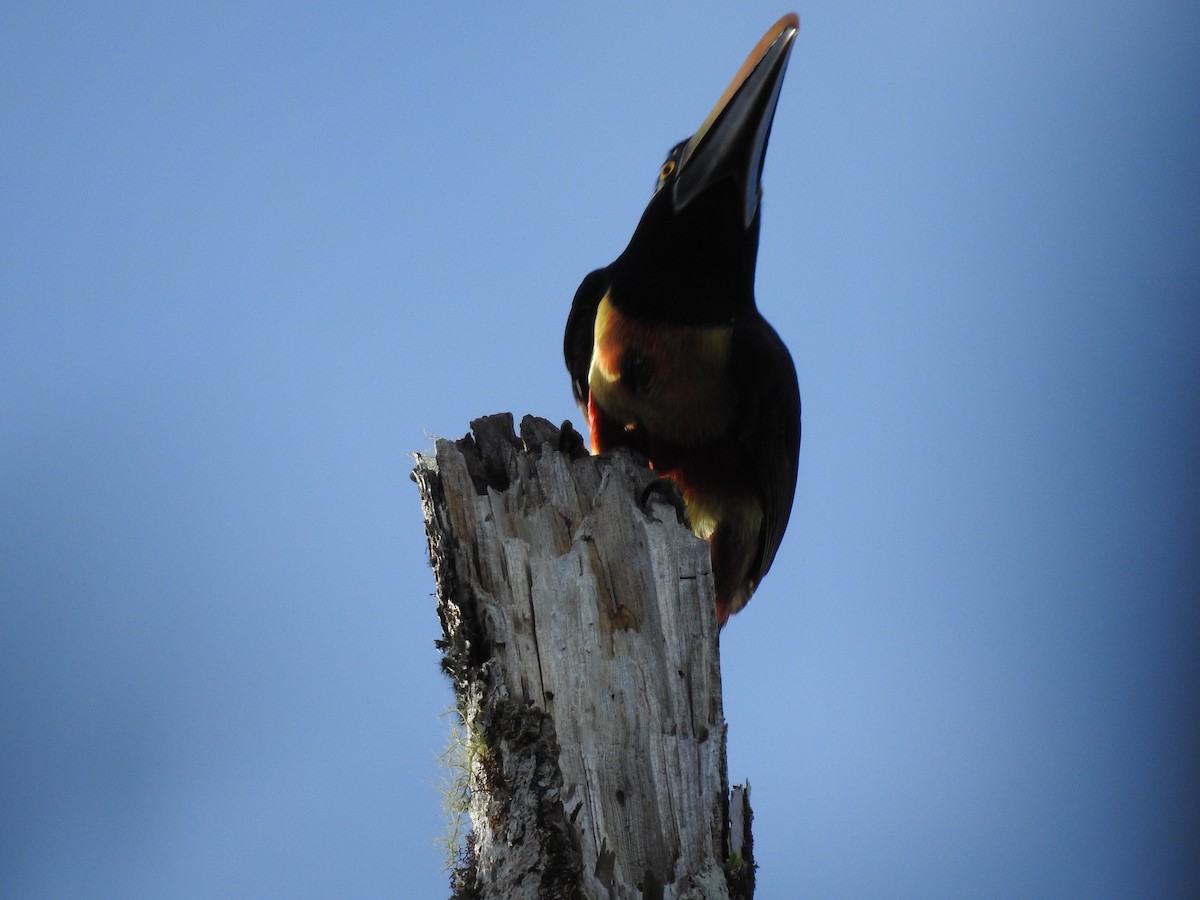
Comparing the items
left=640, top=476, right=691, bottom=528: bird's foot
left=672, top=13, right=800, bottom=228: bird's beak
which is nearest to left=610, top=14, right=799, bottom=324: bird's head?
left=672, top=13, right=800, bottom=228: bird's beak

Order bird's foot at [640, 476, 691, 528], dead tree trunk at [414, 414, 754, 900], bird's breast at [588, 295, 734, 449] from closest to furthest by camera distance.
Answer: dead tree trunk at [414, 414, 754, 900] < bird's foot at [640, 476, 691, 528] < bird's breast at [588, 295, 734, 449]

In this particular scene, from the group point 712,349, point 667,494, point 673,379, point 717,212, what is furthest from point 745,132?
point 667,494

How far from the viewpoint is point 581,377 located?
14.5 ft

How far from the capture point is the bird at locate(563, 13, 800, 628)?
3.66 metres

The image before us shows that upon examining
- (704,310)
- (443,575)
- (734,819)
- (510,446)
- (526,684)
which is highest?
(704,310)

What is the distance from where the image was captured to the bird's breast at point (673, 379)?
3.64 meters

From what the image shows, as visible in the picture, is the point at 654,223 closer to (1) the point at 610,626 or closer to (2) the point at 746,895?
(1) the point at 610,626

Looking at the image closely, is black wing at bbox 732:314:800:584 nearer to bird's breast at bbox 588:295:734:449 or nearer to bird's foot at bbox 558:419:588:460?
bird's breast at bbox 588:295:734:449

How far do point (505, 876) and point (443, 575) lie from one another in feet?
2.71

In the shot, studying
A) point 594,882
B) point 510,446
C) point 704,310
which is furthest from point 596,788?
point 704,310

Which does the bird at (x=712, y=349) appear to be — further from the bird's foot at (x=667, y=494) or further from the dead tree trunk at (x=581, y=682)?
the dead tree trunk at (x=581, y=682)

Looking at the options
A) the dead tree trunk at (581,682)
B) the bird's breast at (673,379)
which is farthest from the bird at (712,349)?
the dead tree trunk at (581,682)

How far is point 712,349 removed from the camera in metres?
3.67

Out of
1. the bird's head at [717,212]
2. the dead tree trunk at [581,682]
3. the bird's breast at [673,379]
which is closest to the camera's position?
the dead tree trunk at [581,682]
